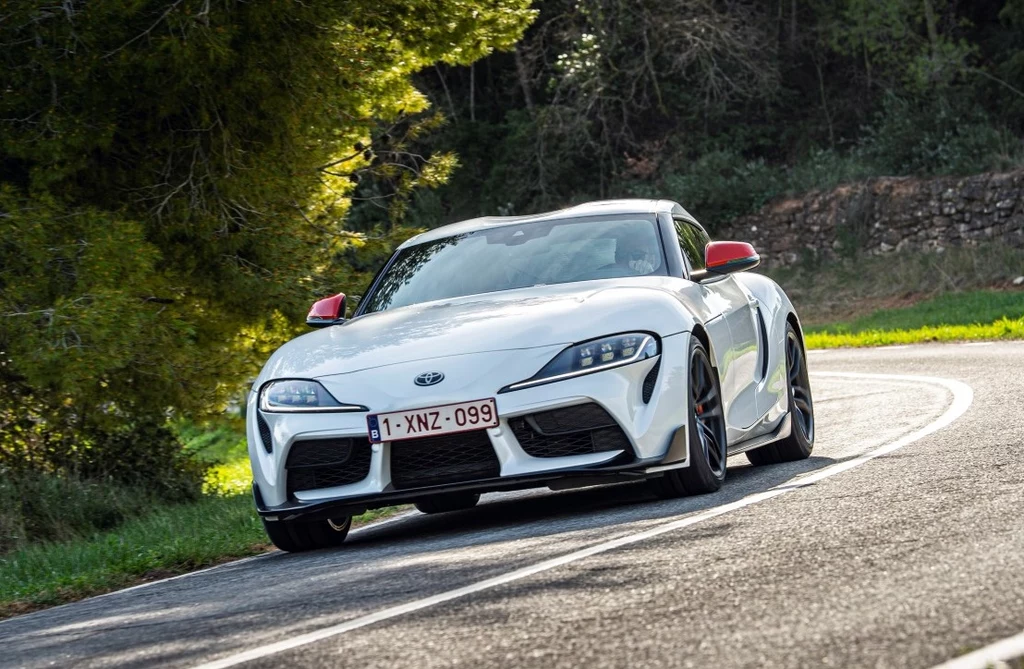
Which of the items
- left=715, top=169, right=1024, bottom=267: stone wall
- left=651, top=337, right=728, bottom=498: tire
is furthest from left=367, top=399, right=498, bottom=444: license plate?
left=715, top=169, right=1024, bottom=267: stone wall

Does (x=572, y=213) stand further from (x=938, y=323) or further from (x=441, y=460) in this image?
(x=938, y=323)

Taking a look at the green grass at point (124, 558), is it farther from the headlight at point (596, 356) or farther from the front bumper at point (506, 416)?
the headlight at point (596, 356)

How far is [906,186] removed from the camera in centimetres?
3375

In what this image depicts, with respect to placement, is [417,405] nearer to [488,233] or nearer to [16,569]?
[488,233]

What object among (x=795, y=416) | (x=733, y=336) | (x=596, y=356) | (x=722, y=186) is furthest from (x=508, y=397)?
(x=722, y=186)

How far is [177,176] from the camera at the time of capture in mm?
13617

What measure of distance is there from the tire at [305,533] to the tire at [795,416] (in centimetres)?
277

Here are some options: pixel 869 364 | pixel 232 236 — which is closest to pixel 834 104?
pixel 869 364

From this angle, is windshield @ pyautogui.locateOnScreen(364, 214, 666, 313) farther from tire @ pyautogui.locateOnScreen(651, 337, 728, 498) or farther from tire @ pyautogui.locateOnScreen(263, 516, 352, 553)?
tire @ pyautogui.locateOnScreen(263, 516, 352, 553)

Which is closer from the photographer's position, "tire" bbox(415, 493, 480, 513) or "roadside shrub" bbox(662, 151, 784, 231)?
"tire" bbox(415, 493, 480, 513)

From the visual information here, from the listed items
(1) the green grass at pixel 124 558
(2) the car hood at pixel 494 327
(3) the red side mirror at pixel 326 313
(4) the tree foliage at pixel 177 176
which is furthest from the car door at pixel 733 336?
(4) the tree foliage at pixel 177 176

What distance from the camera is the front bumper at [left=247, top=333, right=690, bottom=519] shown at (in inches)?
269

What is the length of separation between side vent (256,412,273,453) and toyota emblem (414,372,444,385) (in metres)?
0.81

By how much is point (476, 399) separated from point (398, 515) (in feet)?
8.22
